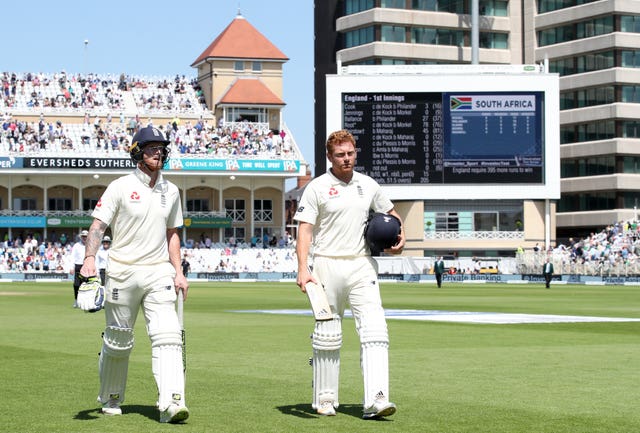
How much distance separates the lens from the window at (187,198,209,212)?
82.9 m

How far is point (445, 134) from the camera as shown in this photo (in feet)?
213

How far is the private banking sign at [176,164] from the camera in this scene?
75.2 metres

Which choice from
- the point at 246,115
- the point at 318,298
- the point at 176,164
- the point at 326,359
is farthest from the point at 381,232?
the point at 246,115

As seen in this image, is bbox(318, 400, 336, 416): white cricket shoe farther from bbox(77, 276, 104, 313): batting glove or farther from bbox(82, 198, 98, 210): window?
bbox(82, 198, 98, 210): window

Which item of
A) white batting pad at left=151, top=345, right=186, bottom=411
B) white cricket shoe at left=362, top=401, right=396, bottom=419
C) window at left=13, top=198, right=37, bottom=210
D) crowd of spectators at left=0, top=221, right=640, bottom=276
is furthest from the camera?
window at left=13, top=198, right=37, bottom=210

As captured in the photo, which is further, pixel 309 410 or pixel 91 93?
pixel 91 93

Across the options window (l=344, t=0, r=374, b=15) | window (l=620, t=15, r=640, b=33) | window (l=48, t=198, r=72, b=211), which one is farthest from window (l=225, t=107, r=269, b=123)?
window (l=620, t=15, r=640, b=33)

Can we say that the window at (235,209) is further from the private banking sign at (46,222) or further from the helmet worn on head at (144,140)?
the helmet worn on head at (144,140)

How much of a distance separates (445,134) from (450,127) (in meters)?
0.59

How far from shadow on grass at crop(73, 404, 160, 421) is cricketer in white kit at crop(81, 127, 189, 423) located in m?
0.14

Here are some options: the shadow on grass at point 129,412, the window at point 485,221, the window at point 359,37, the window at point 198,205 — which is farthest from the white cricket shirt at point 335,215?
the window at point 359,37

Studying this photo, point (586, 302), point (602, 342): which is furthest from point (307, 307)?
point (602, 342)

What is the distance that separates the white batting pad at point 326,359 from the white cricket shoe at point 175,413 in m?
1.18

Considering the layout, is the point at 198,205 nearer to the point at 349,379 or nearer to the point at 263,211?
the point at 263,211
